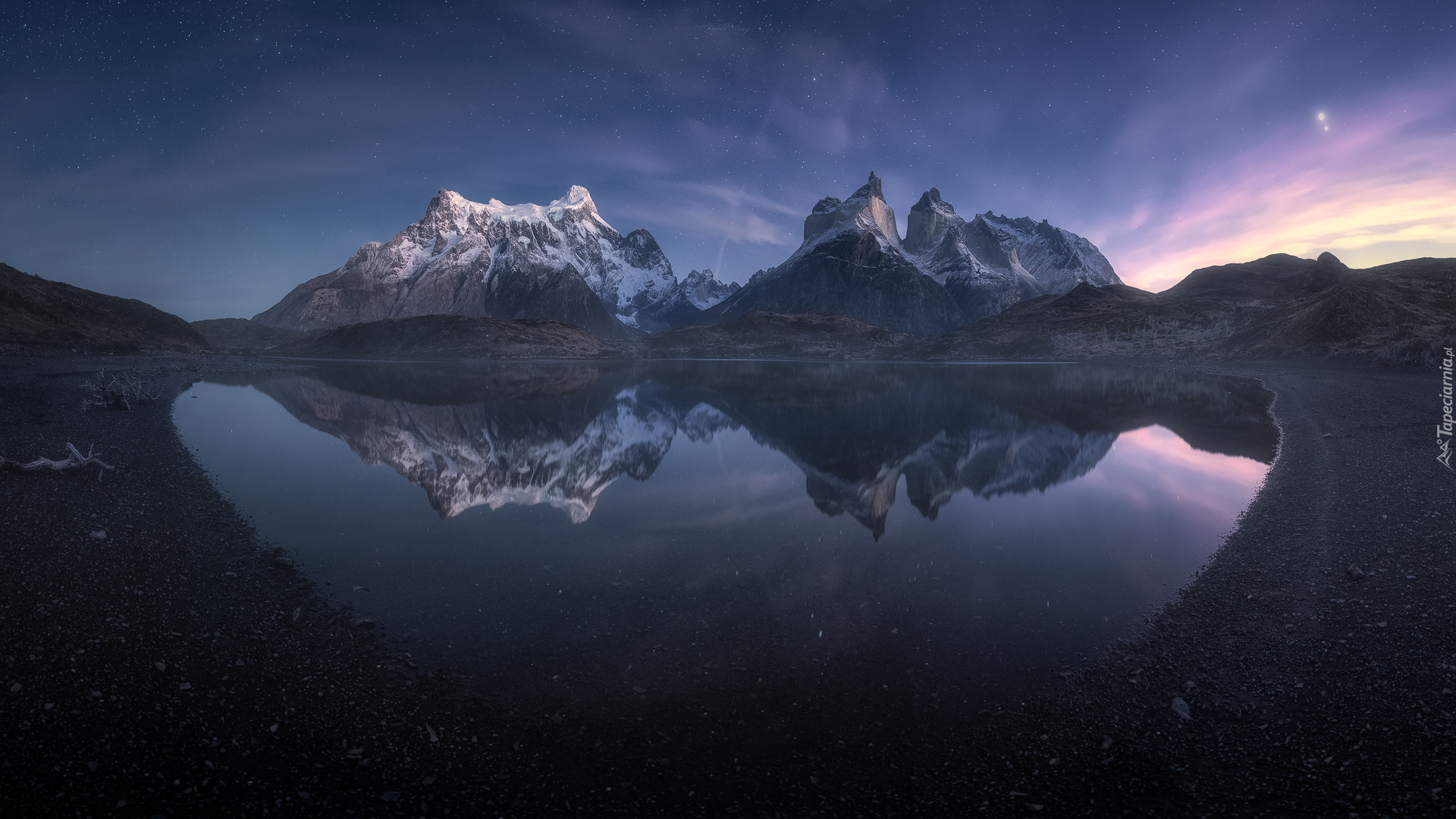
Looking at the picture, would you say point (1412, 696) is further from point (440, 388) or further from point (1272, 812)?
point (440, 388)

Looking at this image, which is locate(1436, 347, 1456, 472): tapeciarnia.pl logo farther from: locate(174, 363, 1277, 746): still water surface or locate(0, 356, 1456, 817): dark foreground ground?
locate(0, 356, 1456, 817): dark foreground ground

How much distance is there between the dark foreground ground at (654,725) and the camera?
23.4ft

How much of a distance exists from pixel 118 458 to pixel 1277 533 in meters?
40.5

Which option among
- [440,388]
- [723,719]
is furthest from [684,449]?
[440,388]

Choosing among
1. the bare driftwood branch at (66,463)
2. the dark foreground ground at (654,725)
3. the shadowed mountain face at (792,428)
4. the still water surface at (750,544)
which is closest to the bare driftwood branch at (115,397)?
the still water surface at (750,544)

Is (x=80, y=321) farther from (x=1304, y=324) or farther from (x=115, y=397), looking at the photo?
(x=1304, y=324)

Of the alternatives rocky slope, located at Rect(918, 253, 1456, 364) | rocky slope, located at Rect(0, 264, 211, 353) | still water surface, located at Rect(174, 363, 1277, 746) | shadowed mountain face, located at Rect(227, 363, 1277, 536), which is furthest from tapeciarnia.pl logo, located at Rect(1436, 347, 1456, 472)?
rocky slope, located at Rect(0, 264, 211, 353)

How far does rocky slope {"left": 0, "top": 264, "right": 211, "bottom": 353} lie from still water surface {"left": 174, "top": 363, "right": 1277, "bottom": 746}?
144199 millimetres

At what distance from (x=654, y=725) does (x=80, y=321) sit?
21538cm

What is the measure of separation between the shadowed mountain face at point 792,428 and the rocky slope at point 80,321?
98.9 meters

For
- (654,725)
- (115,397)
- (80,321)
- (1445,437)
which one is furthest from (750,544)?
(80,321)

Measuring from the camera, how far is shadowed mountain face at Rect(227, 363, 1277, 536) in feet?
78.2

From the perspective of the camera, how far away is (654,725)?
28.5ft

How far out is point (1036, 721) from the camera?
883 centimetres
